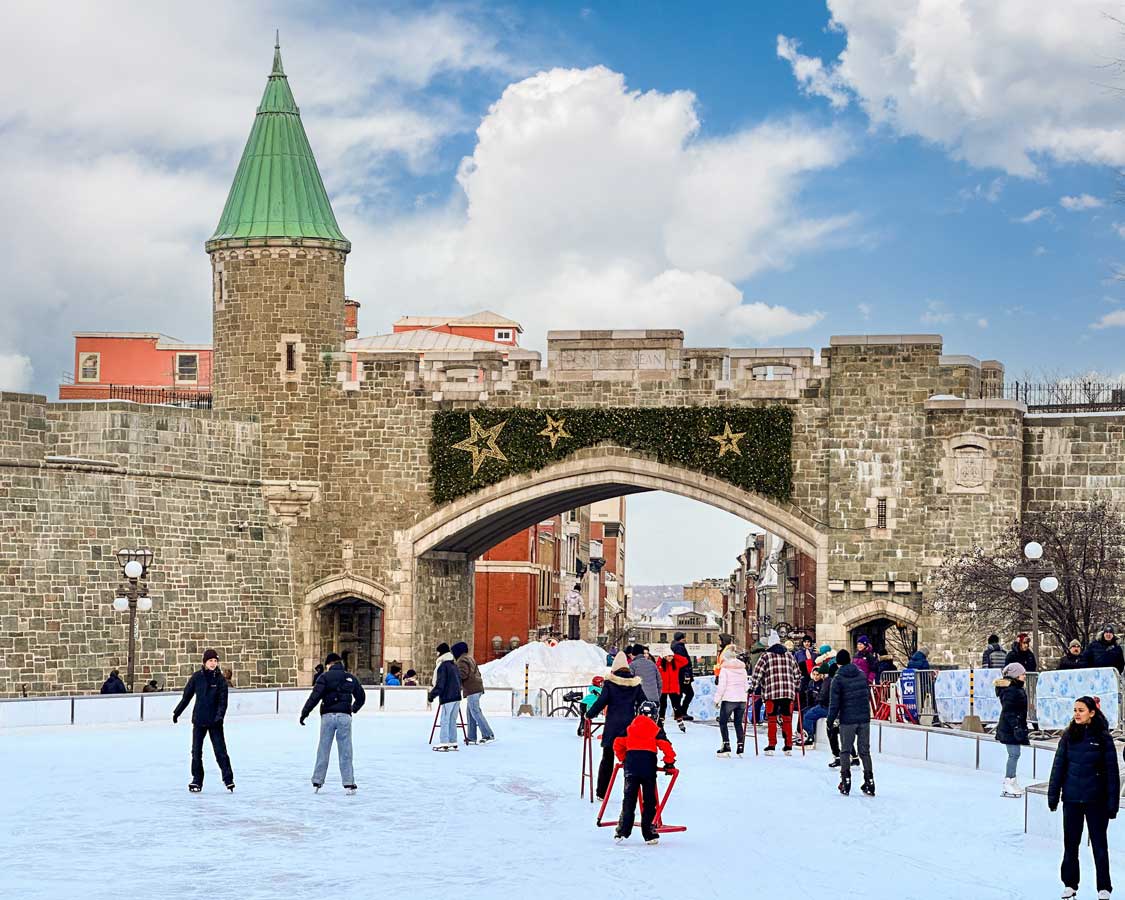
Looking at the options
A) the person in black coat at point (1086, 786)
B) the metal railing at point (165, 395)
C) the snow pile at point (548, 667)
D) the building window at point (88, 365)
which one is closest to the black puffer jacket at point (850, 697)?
the person in black coat at point (1086, 786)

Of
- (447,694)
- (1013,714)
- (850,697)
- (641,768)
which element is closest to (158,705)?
(447,694)

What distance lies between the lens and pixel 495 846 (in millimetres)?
15133

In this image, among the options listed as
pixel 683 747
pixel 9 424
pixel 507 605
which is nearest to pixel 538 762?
pixel 683 747

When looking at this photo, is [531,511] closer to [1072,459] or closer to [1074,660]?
[1072,459]

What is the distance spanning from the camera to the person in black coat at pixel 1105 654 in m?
21.6

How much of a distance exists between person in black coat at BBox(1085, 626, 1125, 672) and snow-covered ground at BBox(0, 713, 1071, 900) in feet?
6.56

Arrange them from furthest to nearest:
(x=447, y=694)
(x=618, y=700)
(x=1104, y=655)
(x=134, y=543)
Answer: (x=134, y=543) → (x=447, y=694) → (x=1104, y=655) → (x=618, y=700)

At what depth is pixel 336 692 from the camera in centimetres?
1809

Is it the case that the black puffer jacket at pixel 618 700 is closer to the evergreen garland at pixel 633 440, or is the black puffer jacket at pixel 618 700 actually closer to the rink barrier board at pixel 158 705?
the rink barrier board at pixel 158 705

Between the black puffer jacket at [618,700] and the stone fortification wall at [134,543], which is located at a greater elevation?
the stone fortification wall at [134,543]

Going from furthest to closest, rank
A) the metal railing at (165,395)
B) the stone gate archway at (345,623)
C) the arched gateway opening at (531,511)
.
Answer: the metal railing at (165,395) → the stone gate archway at (345,623) → the arched gateway opening at (531,511)

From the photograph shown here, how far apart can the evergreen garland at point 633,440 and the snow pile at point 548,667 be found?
447cm

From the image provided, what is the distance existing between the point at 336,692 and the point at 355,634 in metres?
24.6

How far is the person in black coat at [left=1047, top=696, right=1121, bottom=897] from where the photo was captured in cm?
1252
